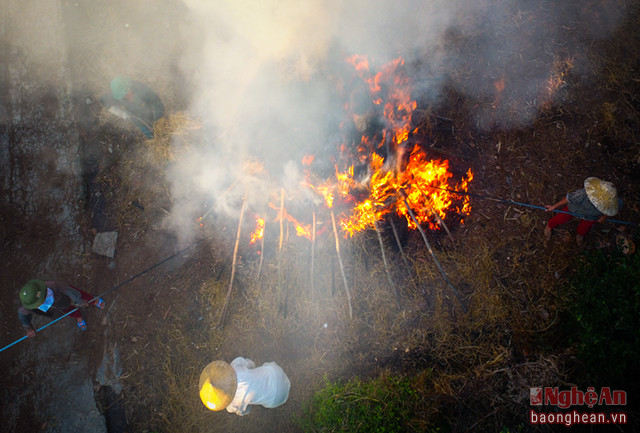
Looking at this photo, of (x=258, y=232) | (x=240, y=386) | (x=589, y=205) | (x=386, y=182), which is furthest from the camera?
(x=258, y=232)

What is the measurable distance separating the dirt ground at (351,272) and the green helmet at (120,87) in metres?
1.08

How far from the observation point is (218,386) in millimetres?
3805

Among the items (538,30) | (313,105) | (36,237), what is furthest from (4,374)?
(538,30)

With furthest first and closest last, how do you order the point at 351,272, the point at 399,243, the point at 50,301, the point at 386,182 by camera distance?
1. the point at 386,182
2. the point at 351,272
3. the point at 399,243
4. the point at 50,301

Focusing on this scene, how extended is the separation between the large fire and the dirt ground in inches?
10.4

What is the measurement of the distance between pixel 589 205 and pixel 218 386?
5.86m

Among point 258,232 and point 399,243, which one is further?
point 258,232

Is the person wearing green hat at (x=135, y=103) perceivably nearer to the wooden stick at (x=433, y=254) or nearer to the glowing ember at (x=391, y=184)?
the glowing ember at (x=391, y=184)

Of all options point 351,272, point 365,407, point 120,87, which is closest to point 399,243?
point 351,272

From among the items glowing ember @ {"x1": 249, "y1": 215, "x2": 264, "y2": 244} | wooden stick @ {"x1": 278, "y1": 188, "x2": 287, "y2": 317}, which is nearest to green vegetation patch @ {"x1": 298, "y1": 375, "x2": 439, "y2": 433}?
wooden stick @ {"x1": 278, "y1": 188, "x2": 287, "y2": 317}

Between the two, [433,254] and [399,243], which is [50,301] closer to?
[399,243]

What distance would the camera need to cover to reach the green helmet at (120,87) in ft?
18.5

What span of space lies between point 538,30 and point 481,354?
21.2ft

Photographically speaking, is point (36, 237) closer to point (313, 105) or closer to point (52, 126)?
point (52, 126)
